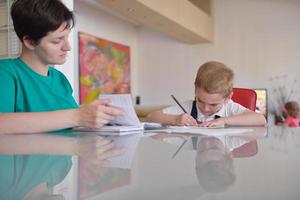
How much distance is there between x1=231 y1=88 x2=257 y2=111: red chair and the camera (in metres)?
1.79

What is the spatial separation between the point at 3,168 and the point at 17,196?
0.17 m

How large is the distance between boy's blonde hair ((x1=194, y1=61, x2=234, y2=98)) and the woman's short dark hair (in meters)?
0.75

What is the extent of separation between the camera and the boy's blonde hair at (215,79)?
64.9 inches

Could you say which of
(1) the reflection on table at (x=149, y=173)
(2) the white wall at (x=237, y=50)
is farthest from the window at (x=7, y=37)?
(2) the white wall at (x=237, y=50)

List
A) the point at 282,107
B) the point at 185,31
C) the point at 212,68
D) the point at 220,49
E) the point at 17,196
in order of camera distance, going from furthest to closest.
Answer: the point at 220,49, the point at 282,107, the point at 185,31, the point at 212,68, the point at 17,196

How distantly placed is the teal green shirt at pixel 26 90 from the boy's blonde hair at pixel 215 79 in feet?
2.16

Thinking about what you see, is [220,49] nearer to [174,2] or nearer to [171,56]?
[171,56]

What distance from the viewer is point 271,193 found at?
33 cm

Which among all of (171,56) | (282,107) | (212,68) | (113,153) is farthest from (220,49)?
(113,153)

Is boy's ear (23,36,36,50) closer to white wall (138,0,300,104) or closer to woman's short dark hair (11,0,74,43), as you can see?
woman's short dark hair (11,0,74,43)

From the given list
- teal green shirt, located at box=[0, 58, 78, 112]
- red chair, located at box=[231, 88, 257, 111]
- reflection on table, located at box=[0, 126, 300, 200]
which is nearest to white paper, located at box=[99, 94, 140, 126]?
teal green shirt, located at box=[0, 58, 78, 112]

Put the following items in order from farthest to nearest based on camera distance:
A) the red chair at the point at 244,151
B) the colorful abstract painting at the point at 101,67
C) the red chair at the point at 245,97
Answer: the colorful abstract painting at the point at 101,67 → the red chair at the point at 245,97 → the red chair at the point at 244,151

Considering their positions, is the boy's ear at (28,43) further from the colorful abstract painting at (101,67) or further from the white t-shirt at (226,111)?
the colorful abstract painting at (101,67)

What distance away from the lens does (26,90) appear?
1.14 metres
